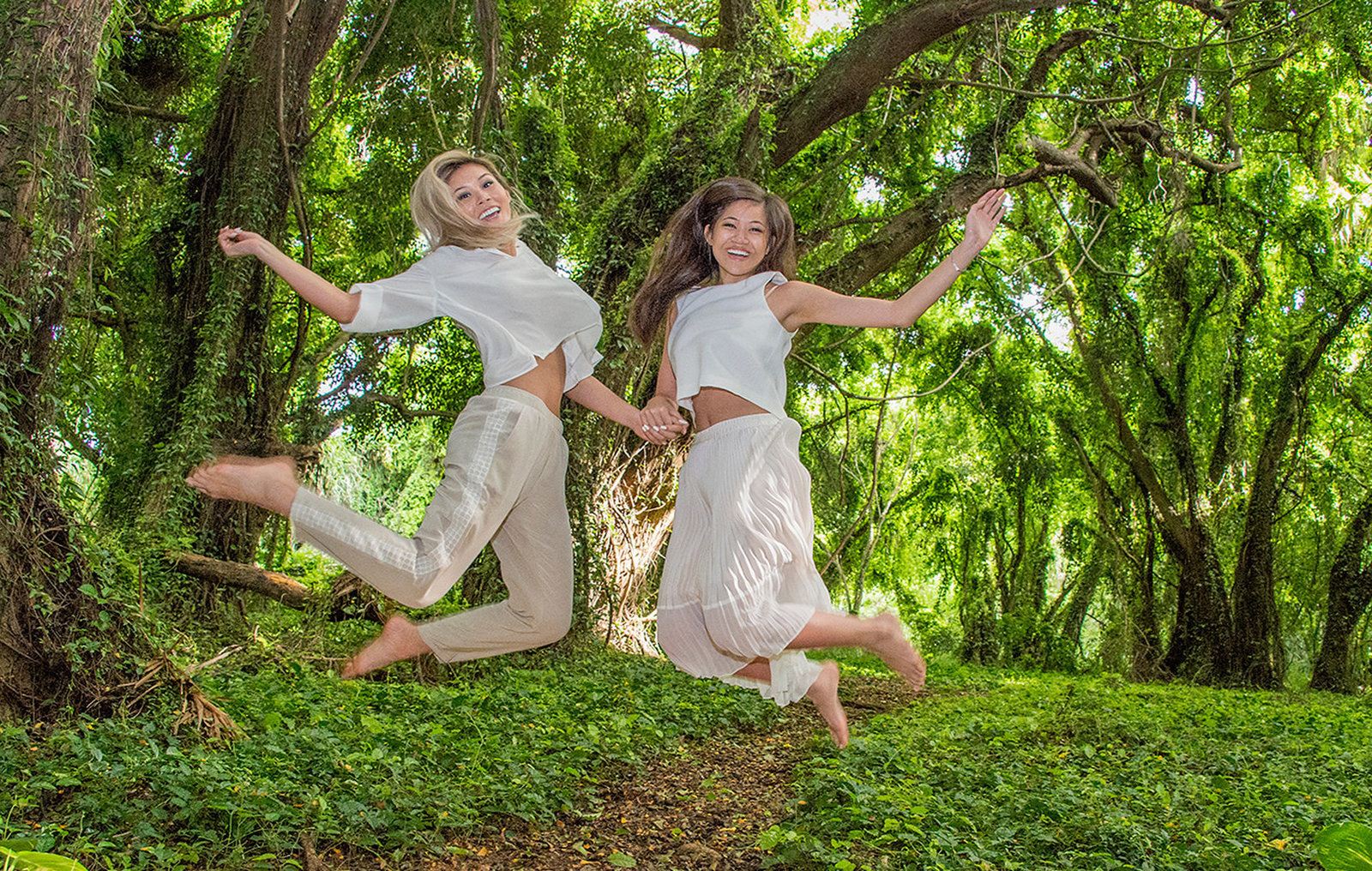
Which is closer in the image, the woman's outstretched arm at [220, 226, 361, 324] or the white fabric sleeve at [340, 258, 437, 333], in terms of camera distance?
the woman's outstretched arm at [220, 226, 361, 324]

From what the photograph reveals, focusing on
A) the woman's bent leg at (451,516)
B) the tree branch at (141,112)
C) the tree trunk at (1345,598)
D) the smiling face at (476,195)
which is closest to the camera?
the woman's bent leg at (451,516)

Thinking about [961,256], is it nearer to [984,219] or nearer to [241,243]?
[984,219]

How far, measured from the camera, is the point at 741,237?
4086 millimetres

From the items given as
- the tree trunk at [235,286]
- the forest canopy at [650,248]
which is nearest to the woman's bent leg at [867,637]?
the forest canopy at [650,248]

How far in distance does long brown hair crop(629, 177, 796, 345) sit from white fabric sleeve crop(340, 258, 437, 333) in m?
0.94

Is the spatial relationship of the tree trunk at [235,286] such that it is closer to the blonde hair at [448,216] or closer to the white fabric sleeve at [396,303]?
the blonde hair at [448,216]

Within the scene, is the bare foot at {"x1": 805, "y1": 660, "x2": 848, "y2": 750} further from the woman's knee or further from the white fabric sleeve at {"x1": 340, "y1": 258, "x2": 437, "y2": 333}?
the white fabric sleeve at {"x1": 340, "y1": 258, "x2": 437, "y2": 333}

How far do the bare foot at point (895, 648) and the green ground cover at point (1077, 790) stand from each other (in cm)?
60

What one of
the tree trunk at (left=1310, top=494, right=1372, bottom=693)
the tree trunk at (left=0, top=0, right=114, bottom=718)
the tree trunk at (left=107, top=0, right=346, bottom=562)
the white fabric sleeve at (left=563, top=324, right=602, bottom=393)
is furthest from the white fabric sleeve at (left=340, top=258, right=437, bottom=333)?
the tree trunk at (left=1310, top=494, right=1372, bottom=693)

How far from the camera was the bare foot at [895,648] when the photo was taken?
3.68 m

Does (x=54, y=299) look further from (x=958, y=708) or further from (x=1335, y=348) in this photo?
(x=1335, y=348)

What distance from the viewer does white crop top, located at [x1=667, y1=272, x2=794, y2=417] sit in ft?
12.7

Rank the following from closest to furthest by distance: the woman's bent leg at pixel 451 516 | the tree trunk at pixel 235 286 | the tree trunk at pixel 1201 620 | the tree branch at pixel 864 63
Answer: the woman's bent leg at pixel 451 516 < the tree trunk at pixel 235 286 < the tree branch at pixel 864 63 < the tree trunk at pixel 1201 620

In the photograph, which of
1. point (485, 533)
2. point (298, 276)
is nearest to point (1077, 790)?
point (485, 533)
